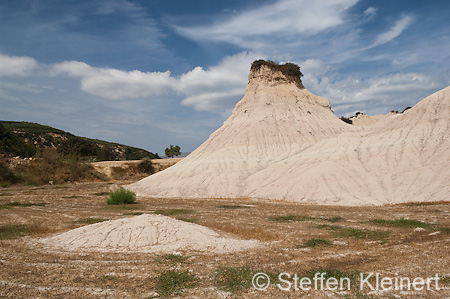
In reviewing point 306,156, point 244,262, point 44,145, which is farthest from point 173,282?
point 44,145

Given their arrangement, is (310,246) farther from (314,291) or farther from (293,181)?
(293,181)

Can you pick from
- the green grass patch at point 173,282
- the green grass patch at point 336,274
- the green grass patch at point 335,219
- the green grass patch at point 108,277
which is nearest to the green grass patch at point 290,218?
the green grass patch at point 335,219

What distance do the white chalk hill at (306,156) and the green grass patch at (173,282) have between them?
19311mm

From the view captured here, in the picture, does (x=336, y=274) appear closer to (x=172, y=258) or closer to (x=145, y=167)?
(x=172, y=258)

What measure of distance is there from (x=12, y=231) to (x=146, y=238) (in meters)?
6.32

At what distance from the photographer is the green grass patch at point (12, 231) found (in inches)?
460

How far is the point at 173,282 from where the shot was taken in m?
6.78

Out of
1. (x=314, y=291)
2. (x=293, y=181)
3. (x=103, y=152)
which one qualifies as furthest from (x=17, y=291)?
(x=103, y=152)

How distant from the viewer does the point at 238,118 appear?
44.9 meters

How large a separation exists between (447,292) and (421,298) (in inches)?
26.8

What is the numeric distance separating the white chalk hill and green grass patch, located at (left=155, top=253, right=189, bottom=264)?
18.0 metres

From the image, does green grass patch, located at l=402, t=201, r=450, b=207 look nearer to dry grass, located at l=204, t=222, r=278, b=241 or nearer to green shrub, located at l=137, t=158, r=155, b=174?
dry grass, located at l=204, t=222, r=278, b=241

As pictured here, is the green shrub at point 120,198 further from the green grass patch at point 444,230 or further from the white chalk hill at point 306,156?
the green grass patch at point 444,230

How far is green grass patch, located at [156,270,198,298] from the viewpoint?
630cm
